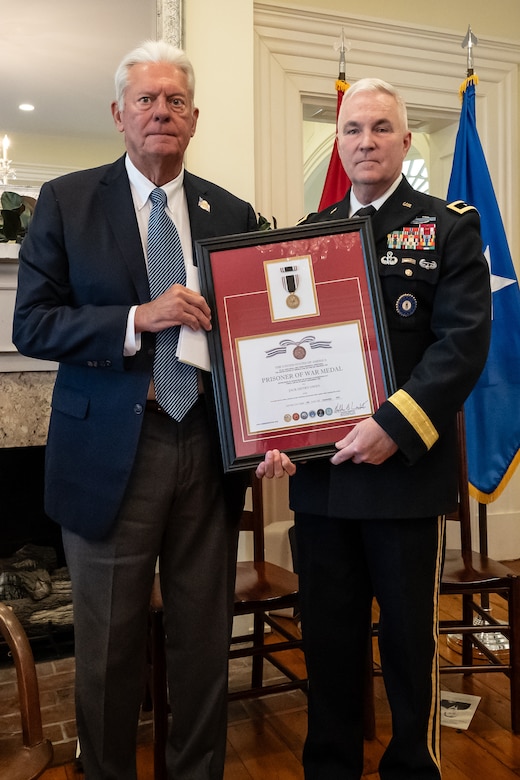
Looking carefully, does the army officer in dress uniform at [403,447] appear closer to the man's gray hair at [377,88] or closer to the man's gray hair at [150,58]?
the man's gray hair at [377,88]

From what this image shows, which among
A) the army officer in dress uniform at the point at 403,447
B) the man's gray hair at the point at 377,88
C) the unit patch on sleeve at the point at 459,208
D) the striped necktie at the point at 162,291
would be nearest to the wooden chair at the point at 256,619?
the army officer in dress uniform at the point at 403,447

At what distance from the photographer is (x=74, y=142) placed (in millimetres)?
2758

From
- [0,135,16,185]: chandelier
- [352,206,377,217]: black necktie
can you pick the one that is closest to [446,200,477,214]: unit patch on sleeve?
[352,206,377,217]: black necktie

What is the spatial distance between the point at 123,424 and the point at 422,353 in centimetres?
63

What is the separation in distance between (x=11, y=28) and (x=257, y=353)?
6.23ft

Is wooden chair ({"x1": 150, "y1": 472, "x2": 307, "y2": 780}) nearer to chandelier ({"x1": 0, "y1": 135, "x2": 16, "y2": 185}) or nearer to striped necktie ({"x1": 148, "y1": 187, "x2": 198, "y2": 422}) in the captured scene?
striped necktie ({"x1": 148, "y1": 187, "x2": 198, "y2": 422})

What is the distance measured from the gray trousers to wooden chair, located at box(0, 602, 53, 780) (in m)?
0.35

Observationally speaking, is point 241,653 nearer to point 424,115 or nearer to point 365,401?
point 365,401

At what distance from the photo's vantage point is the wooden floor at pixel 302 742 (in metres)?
1.99

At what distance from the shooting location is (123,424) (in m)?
1.48

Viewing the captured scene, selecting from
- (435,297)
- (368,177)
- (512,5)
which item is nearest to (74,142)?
(368,177)

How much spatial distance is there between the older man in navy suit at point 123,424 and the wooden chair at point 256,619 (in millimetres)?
321

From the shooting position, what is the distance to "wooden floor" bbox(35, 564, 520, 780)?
1991mm

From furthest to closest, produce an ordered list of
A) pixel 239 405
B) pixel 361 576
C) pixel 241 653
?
pixel 241 653 → pixel 361 576 → pixel 239 405
